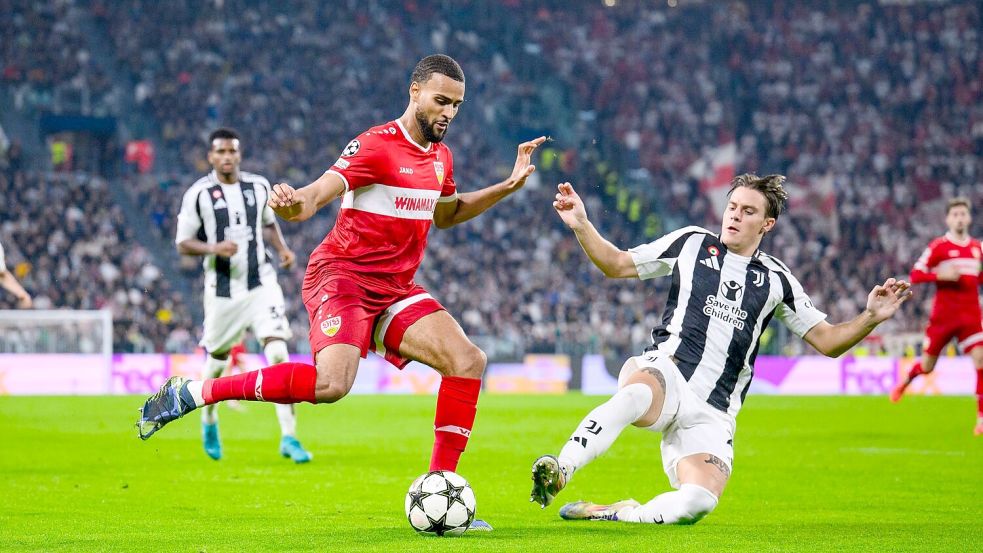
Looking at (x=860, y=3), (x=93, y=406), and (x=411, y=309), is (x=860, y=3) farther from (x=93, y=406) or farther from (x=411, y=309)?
(x=411, y=309)

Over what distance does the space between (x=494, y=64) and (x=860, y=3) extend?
11.1m

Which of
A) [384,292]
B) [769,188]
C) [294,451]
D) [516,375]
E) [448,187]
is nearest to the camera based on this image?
[769,188]

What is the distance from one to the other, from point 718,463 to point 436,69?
2.55 metres

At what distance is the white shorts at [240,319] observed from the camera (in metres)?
10.6

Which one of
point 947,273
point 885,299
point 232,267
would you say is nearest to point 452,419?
point 885,299

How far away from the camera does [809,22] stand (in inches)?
1444

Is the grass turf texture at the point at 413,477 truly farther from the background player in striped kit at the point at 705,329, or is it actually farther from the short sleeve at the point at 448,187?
the short sleeve at the point at 448,187

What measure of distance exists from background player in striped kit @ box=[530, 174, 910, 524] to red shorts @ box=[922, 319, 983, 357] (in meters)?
7.90

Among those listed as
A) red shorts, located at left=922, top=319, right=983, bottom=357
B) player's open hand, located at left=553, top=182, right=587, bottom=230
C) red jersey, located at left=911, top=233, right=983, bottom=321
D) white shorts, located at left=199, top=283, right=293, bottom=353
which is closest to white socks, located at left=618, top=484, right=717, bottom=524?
player's open hand, located at left=553, top=182, right=587, bottom=230

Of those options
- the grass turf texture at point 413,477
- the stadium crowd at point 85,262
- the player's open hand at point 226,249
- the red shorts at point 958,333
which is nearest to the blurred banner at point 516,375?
the stadium crowd at point 85,262

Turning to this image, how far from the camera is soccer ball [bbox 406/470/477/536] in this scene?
19.3 feet

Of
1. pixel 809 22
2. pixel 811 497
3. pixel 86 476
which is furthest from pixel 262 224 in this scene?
pixel 809 22

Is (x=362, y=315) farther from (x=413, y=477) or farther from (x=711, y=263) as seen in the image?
(x=413, y=477)

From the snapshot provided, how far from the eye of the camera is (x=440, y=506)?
19.3 ft
